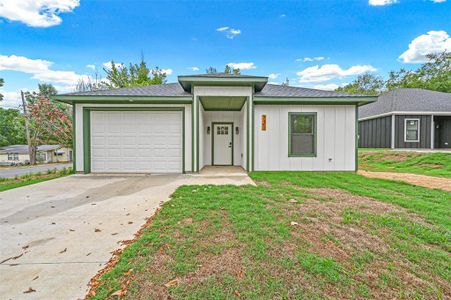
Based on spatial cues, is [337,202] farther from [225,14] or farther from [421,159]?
[225,14]

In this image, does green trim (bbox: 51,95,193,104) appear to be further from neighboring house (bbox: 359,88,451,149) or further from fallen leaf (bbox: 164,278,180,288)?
neighboring house (bbox: 359,88,451,149)

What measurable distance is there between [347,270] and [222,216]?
1.73 metres

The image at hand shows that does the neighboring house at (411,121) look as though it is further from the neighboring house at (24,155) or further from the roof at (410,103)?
the neighboring house at (24,155)

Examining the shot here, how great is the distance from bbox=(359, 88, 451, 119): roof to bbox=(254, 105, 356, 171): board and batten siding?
8.46m

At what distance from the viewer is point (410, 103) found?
46.6 ft

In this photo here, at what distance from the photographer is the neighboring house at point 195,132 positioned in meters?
7.63

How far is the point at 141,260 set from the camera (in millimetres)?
2078

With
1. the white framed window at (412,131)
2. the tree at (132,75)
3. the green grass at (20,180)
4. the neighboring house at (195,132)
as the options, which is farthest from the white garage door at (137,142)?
the tree at (132,75)

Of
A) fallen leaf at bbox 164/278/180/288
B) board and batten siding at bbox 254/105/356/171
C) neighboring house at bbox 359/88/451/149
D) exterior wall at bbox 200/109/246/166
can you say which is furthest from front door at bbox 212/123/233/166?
neighboring house at bbox 359/88/451/149

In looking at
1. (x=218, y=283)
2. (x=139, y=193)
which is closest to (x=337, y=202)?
(x=218, y=283)

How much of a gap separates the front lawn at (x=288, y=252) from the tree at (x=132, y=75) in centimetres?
2231

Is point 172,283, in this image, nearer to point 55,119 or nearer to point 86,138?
point 86,138

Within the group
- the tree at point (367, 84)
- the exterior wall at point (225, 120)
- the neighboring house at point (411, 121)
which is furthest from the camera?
the tree at point (367, 84)

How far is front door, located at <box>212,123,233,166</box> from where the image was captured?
33.1 ft
